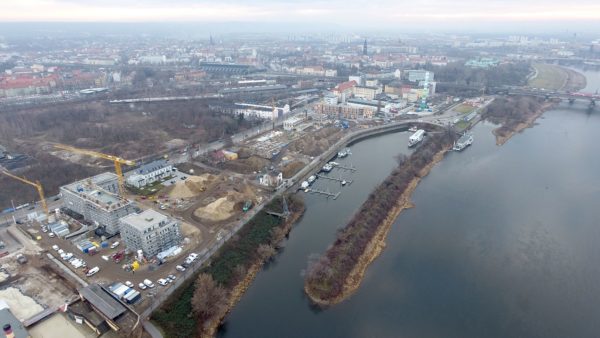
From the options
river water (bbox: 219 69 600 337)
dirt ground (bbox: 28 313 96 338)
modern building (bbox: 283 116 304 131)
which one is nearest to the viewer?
dirt ground (bbox: 28 313 96 338)

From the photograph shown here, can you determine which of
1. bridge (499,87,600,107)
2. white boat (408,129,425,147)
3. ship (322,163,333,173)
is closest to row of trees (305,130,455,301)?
white boat (408,129,425,147)

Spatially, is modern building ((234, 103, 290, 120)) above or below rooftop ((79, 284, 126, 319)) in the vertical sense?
above

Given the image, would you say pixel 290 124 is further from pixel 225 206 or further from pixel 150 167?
pixel 225 206

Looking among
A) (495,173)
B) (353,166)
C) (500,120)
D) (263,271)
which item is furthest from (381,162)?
(500,120)

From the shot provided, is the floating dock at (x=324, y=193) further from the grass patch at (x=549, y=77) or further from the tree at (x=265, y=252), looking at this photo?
the grass patch at (x=549, y=77)

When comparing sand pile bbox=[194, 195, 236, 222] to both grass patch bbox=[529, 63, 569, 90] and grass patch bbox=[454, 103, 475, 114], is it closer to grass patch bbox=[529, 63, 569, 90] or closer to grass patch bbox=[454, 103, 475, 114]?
grass patch bbox=[454, 103, 475, 114]

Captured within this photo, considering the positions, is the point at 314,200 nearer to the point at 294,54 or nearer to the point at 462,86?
the point at 462,86
